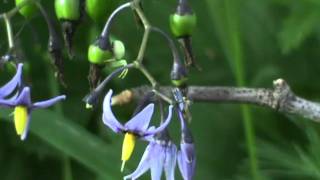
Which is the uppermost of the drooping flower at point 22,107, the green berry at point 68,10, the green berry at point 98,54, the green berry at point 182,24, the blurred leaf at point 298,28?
the blurred leaf at point 298,28

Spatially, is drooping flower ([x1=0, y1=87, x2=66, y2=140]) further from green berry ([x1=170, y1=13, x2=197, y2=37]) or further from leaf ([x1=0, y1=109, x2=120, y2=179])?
leaf ([x1=0, y1=109, x2=120, y2=179])

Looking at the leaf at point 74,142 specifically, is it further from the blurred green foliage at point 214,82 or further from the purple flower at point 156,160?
the purple flower at point 156,160

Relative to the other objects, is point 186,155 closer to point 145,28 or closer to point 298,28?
point 145,28

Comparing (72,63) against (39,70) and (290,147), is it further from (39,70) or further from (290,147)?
(290,147)

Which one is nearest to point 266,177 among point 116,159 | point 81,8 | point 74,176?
point 116,159

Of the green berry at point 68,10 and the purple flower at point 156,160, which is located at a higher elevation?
the green berry at point 68,10

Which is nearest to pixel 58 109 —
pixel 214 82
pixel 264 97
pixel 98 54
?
pixel 214 82

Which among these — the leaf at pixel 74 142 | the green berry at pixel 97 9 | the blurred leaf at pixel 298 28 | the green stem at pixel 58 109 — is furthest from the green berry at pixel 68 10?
the blurred leaf at pixel 298 28
